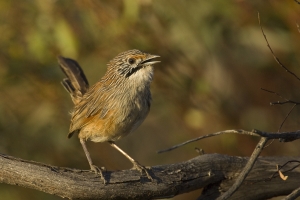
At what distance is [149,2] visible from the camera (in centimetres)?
632

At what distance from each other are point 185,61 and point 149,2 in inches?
41.8

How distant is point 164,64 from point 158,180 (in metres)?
2.81

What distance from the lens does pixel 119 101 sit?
16.4 feet

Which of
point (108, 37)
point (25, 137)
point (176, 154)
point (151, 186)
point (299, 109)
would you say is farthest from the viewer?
point (176, 154)

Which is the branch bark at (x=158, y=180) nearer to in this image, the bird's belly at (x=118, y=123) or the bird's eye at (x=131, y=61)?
the bird's belly at (x=118, y=123)

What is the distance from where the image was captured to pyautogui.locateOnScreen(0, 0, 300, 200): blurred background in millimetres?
6473

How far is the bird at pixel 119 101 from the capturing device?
16.3ft

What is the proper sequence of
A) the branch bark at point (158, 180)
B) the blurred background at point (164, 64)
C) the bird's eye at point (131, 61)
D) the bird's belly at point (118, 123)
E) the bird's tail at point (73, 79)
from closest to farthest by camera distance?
the branch bark at point (158, 180), the bird's belly at point (118, 123), the bird's eye at point (131, 61), the bird's tail at point (73, 79), the blurred background at point (164, 64)

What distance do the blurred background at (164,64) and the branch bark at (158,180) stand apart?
1.57 metres

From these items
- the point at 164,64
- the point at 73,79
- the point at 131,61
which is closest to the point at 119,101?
the point at 131,61

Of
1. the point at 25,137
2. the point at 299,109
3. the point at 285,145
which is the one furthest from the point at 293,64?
the point at 25,137

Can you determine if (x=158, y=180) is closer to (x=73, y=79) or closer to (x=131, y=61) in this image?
(x=131, y=61)

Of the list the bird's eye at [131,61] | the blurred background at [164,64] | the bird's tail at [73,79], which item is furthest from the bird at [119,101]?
the blurred background at [164,64]

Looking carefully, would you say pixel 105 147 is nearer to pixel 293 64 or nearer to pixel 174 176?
pixel 293 64
